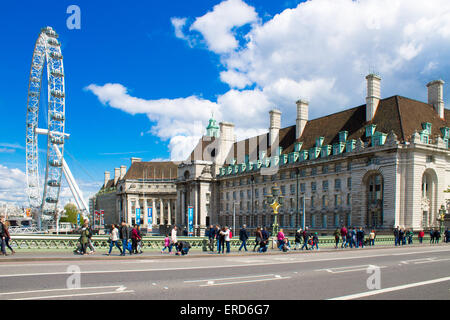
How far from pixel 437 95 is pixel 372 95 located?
31.8 feet

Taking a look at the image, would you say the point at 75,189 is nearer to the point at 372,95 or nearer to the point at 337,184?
the point at 337,184

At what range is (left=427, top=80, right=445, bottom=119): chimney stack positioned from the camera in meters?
62.7

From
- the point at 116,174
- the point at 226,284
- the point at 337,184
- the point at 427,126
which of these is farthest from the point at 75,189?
the point at 116,174

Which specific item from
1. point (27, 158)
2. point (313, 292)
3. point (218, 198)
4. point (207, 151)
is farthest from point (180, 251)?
point (207, 151)

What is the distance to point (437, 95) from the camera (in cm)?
6303

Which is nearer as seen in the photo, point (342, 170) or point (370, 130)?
point (370, 130)

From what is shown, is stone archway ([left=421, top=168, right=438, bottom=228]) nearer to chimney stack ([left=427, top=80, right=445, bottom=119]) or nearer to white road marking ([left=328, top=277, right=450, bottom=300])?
chimney stack ([left=427, top=80, right=445, bottom=119])

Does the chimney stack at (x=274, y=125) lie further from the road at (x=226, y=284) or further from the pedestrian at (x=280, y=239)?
the road at (x=226, y=284)

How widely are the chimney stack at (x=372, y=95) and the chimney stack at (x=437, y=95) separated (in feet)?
26.6

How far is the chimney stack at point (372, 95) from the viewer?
6184 cm

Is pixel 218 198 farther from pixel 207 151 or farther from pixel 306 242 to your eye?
pixel 306 242

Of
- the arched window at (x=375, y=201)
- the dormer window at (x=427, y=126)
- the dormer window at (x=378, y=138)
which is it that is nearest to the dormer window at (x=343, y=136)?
the dormer window at (x=378, y=138)

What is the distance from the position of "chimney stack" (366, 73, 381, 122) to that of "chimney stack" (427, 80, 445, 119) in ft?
26.6

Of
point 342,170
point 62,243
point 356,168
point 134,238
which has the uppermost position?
point 356,168
